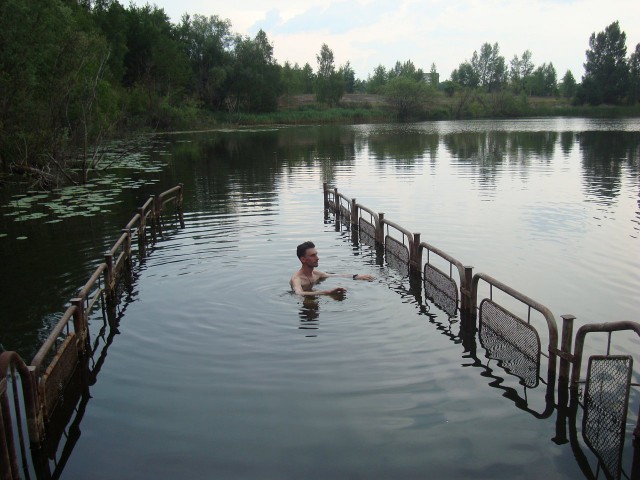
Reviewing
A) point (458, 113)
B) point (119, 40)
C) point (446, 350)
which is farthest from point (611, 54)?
point (446, 350)

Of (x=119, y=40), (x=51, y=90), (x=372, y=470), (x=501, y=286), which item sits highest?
(x=119, y=40)

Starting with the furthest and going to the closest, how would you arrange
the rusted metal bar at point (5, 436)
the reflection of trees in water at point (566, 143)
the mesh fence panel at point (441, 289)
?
the reflection of trees in water at point (566, 143)
the mesh fence panel at point (441, 289)
the rusted metal bar at point (5, 436)

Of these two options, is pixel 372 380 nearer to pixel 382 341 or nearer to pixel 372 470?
pixel 382 341

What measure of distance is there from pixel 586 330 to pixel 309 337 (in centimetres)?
488

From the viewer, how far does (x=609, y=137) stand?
6312 centimetres

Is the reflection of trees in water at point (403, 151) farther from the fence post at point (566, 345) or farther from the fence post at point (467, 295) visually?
the fence post at point (566, 345)

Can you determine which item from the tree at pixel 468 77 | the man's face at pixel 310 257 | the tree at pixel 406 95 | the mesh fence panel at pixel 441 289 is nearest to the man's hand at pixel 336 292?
the man's face at pixel 310 257

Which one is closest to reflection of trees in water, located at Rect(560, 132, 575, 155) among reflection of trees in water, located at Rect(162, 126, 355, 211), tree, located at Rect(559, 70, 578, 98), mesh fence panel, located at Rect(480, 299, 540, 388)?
reflection of trees in water, located at Rect(162, 126, 355, 211)

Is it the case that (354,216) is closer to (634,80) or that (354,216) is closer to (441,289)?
(441,289)

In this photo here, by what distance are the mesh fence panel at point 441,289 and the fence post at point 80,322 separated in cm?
683

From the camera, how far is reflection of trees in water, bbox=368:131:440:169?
43.8 m

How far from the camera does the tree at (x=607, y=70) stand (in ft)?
469

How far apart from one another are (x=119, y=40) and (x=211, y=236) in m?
72.9

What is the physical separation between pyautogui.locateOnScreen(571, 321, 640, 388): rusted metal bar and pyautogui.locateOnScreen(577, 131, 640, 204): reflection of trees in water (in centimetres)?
1882
